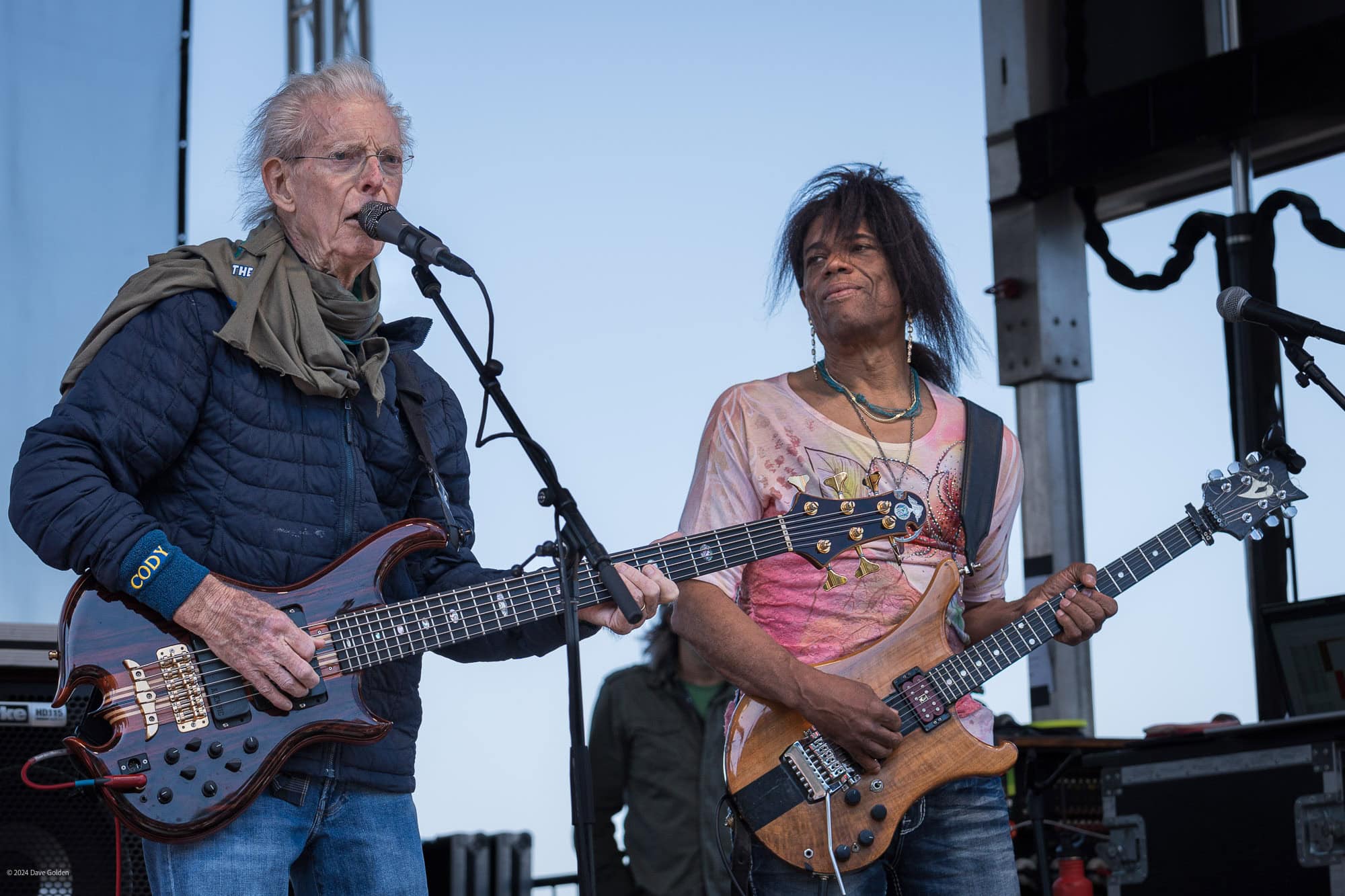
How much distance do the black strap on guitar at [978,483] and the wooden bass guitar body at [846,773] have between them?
20 centimetres

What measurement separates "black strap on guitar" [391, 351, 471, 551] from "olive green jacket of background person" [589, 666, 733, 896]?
2.54 metres

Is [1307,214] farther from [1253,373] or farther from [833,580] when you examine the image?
[833,580]

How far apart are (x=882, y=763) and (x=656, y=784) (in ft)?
8.08

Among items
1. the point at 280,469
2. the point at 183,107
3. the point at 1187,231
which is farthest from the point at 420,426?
the point at 1187,231

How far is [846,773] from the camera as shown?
9.27ft

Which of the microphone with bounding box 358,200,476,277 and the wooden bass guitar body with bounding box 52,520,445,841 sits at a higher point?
the microphone with bounding box 358,200,476,277

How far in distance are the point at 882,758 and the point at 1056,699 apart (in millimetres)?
3700

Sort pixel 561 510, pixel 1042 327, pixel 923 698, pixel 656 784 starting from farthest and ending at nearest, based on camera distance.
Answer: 1. pixel 1042 327
2. pixel 656 784
3. pixel 923 698
4. pixel 561 510

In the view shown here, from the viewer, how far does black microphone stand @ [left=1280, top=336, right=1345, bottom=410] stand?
3.43 metres

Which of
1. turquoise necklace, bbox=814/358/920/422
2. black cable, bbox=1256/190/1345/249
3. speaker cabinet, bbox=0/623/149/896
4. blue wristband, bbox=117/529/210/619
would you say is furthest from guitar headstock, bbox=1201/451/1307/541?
black cable, bbox=1256/190/1345/249

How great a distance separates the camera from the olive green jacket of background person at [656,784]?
200 inches

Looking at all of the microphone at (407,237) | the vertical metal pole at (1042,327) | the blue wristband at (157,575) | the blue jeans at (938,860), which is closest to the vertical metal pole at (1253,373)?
the vertical metal pole at (1042,327)

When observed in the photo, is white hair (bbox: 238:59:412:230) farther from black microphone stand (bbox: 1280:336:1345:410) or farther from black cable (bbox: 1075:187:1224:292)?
black cable (bbox: 1075:187:1224:292)

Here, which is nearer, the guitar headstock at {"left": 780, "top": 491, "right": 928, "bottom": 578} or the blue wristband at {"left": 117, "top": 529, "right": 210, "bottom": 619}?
the blue wristband at {"left": 117, "top": 529, "right": 210, "bottom": 619}
